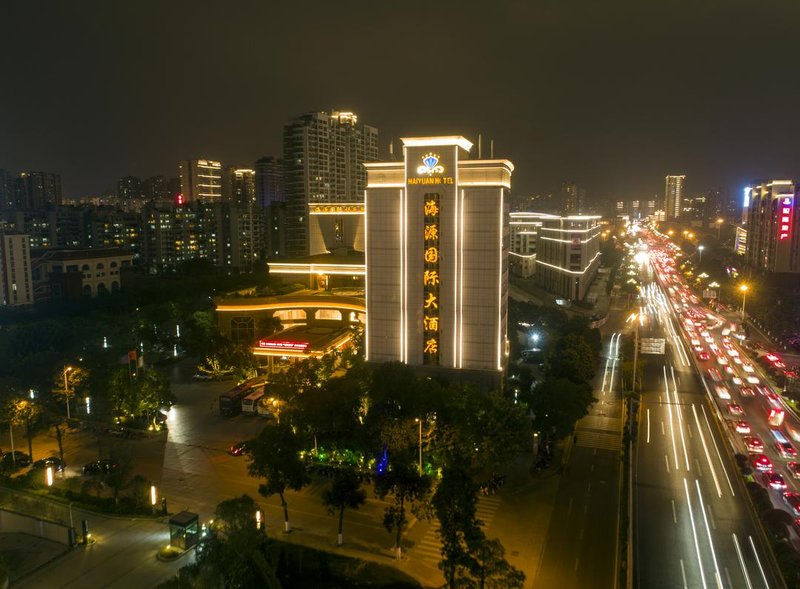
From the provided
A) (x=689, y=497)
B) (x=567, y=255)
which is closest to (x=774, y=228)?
(x=567, y=255)

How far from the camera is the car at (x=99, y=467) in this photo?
2316cm

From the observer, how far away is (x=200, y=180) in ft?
403

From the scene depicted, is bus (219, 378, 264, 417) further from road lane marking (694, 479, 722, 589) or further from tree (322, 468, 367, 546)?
road lane marking (694, 479, 722, 589)

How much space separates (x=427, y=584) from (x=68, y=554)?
11.4 m

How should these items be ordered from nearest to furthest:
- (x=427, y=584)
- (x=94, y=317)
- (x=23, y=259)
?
(x=427, y=584) < (x=94, y=317) < (x=23, y=259)

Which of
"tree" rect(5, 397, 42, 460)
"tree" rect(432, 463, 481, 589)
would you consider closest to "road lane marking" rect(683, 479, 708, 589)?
A: "tree" rect(432, 463, 481, 589)

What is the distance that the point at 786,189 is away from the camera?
70.6m

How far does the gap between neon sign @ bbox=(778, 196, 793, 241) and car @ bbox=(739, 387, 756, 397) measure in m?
41.3

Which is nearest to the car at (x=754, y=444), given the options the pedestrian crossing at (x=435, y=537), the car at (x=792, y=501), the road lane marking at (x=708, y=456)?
the road lane marking at (x=708, y=456)

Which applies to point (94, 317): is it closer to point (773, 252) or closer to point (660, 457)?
point (660, 457)

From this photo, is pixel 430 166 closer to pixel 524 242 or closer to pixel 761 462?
pixel 761 462

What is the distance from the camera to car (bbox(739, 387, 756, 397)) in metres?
34.4

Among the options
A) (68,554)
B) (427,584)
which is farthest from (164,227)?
(427,584)

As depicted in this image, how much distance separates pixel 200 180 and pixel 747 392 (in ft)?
370
